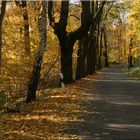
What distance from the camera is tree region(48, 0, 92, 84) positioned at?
89.4 feet

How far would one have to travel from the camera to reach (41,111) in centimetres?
1591

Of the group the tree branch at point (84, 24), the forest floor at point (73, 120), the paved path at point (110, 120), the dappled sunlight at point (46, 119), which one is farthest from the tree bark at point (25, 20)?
the paved path at point (110, 120)

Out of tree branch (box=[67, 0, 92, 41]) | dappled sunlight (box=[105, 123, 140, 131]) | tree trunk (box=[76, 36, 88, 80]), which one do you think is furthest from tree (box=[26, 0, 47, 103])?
tree trunk (box=[76, 36, 88, 80])

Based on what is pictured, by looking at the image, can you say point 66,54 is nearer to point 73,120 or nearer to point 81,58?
point 81,58

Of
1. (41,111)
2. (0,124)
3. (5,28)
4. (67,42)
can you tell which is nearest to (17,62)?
(67,42)

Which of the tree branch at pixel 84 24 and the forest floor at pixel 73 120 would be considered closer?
the forest floor at pixel 73 120

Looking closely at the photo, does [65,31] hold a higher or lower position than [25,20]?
lower

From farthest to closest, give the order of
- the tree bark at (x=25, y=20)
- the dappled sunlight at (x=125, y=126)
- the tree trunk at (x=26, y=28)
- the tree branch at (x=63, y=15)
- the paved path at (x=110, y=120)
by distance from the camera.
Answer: the tree bark at (x=25, y=20), the tree trunk at (x=26, y=28), the tree branch at (x=63, y=15), the dappled sunlight at (x=125, y=126), the paved path at (x=110, y=120)

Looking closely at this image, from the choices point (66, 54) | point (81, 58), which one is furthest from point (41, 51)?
point (81, 58)

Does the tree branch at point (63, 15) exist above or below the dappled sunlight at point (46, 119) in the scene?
above

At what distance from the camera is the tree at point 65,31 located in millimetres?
27250

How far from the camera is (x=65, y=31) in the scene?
27.6 m

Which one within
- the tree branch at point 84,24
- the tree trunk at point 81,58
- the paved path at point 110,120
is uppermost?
the tree branch at point 84,24

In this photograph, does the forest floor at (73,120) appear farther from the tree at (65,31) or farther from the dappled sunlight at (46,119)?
the tree at (65,31)
